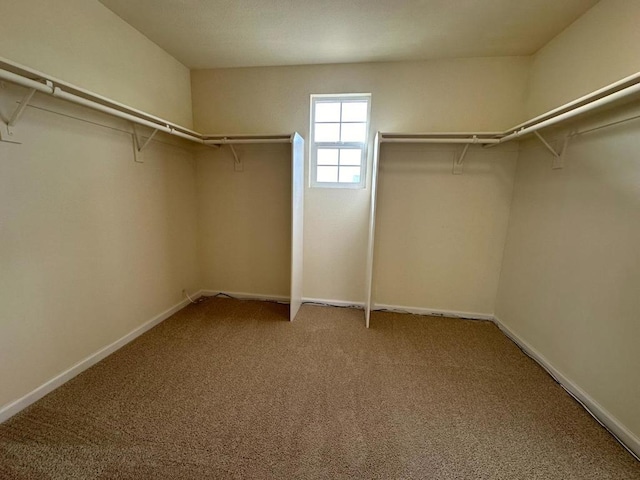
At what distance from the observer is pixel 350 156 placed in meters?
2.71

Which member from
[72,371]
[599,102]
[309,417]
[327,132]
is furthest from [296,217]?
[599,102]

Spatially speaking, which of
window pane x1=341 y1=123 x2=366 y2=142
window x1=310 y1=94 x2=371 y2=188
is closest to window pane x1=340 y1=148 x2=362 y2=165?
window x1=310 y1=94 x2=371 y2=188

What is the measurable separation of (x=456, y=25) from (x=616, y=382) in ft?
8.38

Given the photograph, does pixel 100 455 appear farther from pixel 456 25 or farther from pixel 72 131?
pixel 456 25

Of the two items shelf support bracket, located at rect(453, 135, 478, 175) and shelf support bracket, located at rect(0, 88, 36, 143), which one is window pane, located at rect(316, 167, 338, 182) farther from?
shelf support bracket, located at rect(0, 88, 36, 143)

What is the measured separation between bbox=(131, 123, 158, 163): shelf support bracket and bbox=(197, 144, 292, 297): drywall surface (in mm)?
742

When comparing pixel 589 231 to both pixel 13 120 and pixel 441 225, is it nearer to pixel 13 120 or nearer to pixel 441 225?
pixel 441 225

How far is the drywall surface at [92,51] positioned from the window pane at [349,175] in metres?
1.80

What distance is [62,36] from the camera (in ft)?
5.10

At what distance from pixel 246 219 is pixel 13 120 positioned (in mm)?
1815

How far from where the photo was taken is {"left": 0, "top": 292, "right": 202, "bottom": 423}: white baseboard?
1.41 meters

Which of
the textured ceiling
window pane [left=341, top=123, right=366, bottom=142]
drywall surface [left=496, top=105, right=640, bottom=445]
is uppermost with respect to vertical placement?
the textured ceiling

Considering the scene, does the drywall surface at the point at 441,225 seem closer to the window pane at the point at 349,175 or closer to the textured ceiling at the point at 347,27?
the window pane at the point at 349,175

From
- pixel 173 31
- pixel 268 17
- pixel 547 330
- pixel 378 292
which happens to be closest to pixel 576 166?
pixel 547 330
